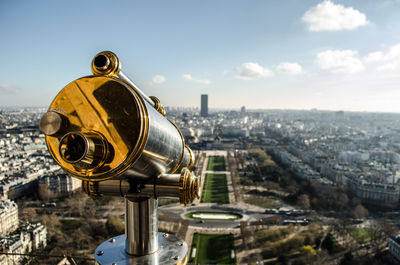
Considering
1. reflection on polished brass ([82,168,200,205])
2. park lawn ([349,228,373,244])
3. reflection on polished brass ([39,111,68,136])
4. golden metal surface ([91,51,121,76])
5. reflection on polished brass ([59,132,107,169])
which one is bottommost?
park lawn ([349,228,373,244])

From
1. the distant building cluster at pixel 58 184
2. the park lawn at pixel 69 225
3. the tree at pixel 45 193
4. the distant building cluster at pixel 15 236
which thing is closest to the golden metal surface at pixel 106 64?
the distant building cluster at pixel 15 236

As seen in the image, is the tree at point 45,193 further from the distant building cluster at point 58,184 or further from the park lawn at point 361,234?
the park lawn at point 361,234

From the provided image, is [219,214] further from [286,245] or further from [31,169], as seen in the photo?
[31,169]

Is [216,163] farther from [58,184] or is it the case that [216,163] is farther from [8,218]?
[8,218]

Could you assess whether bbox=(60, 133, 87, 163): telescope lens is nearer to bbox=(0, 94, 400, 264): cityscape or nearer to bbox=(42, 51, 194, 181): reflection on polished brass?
bbox=(42, 51, 194, 181): reflection on polished brass

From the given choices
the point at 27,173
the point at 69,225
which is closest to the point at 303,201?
the point at 69,225

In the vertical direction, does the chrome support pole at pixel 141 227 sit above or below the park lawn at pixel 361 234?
above

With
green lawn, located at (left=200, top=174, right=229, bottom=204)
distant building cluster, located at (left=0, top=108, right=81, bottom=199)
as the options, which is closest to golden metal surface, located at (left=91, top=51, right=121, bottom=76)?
distant building cluster, located at (left=0, top=108, right=81, bottom=199)
